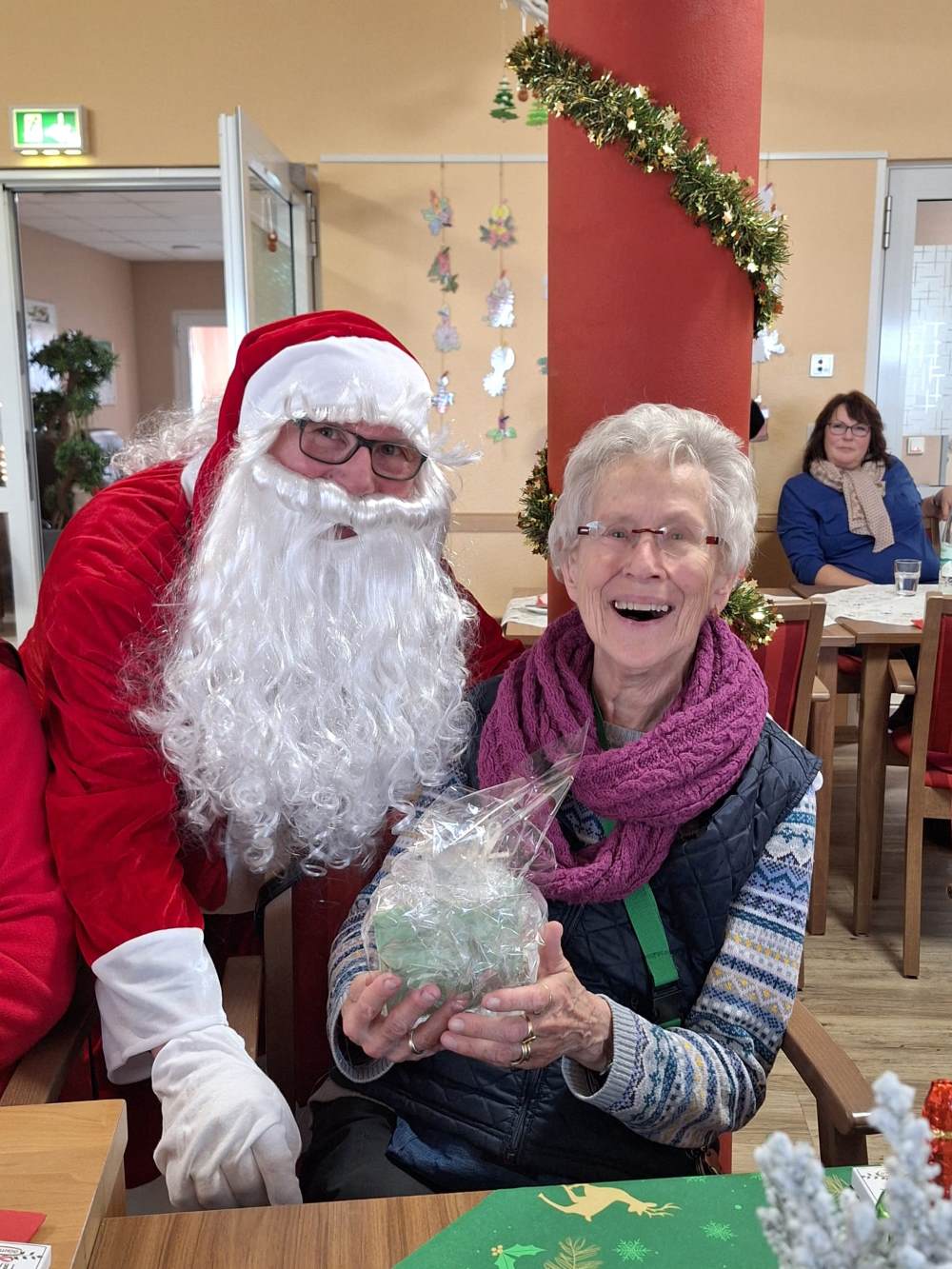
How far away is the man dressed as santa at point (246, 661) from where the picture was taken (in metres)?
1.50

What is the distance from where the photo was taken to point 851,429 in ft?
16.5

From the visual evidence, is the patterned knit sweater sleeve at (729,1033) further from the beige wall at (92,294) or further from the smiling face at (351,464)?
the beige wall at (92,294)

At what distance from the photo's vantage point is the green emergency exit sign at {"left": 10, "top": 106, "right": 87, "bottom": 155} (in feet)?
17.2

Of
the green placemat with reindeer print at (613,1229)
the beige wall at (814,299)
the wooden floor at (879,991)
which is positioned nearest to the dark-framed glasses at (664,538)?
the green placemat with reindeer print at (613,1229)

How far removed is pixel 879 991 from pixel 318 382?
2.31m

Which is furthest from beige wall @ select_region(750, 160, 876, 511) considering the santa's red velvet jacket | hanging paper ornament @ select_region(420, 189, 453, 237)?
the santa's red velvet jacket

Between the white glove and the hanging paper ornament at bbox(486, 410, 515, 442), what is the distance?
14.9 ft

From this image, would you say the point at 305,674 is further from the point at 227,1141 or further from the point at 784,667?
the point at 784,667

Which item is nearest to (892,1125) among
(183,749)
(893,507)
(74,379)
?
(183,749)

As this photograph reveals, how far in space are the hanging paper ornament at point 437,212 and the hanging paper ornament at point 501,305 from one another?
39cm

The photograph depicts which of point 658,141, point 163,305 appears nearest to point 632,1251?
point 658,141

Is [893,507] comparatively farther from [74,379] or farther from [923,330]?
[74,379]

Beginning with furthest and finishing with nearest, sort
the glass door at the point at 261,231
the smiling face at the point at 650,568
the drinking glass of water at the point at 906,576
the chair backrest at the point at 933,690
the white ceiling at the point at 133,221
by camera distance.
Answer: the white ceiling at the point at 133,221
the glass door at the point at 261,231
the drinking glass of water at the point at 906,576
the chair backrest at the point at 933,690
the smiling face at the point at 650,568

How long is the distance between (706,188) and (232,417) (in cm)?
86
